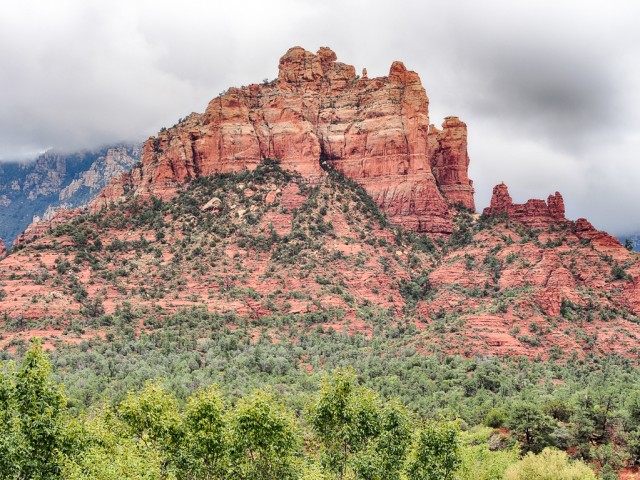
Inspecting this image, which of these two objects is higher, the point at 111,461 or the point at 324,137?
the point at 324,137

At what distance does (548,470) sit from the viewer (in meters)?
35.0

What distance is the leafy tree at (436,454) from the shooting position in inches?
1115

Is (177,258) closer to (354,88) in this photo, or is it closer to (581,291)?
(354,88)

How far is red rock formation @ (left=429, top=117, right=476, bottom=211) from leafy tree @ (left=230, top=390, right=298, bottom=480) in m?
99.1

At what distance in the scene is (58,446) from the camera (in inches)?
Result: 902

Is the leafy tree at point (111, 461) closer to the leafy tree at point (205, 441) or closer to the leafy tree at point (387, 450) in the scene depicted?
the leafy tree at point (205, 441)

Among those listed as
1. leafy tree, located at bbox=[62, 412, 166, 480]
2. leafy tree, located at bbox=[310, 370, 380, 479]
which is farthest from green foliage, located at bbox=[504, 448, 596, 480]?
leafy tree, located at bbox=[62, 412, 166, 480]

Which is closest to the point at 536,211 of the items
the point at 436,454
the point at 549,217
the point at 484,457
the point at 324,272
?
the point at 549,217

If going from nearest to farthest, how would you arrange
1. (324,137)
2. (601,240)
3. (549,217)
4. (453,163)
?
1. (601,240)
2. (549,217)
3. (324,137)
4. (453,163)

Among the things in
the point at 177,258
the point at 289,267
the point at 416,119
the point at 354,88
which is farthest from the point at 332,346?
the point at 354,88

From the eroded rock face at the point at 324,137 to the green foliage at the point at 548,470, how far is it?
74.0 meters

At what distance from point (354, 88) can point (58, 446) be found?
107m

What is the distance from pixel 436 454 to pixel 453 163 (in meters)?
99.9

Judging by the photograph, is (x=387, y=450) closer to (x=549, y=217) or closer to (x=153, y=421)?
(x=153, y=421)
